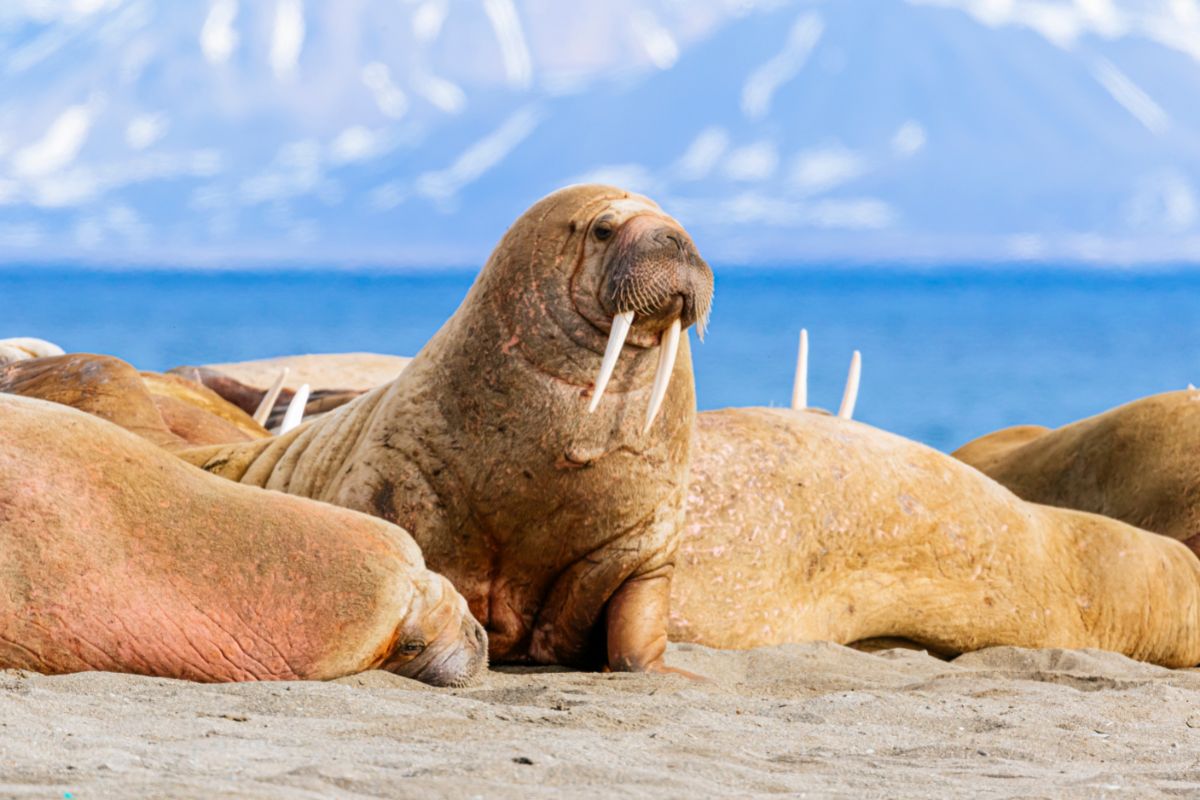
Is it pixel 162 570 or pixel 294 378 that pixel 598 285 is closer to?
pixel 162 570

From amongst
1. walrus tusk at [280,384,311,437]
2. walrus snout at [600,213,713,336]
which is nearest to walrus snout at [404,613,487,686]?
walrus snout at [600,213,713,336]

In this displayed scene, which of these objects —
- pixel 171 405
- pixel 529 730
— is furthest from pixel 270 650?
pixel 171 405

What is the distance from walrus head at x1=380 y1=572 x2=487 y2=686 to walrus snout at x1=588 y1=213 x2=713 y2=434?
949 mm

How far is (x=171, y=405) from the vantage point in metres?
9.97

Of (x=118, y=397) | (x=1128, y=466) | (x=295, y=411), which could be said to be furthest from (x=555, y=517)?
(x=1128, y=466)

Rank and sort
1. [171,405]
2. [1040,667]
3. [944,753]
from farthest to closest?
[171,405], [1040,667], [944,753]

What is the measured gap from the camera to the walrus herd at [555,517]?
14.7ft

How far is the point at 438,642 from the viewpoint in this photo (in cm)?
500

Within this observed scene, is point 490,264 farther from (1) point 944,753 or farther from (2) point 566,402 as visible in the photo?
Answer: (1) point 944,753

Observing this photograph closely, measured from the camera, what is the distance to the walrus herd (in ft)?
14.7

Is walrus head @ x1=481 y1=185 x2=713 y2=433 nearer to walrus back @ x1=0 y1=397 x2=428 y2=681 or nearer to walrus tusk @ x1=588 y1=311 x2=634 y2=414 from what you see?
walrus tusk @ x1=588 y1=311 x2=634 y2=414

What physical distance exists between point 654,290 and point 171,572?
190 cm

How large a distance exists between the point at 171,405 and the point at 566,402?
184 inches

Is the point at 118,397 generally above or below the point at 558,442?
above
